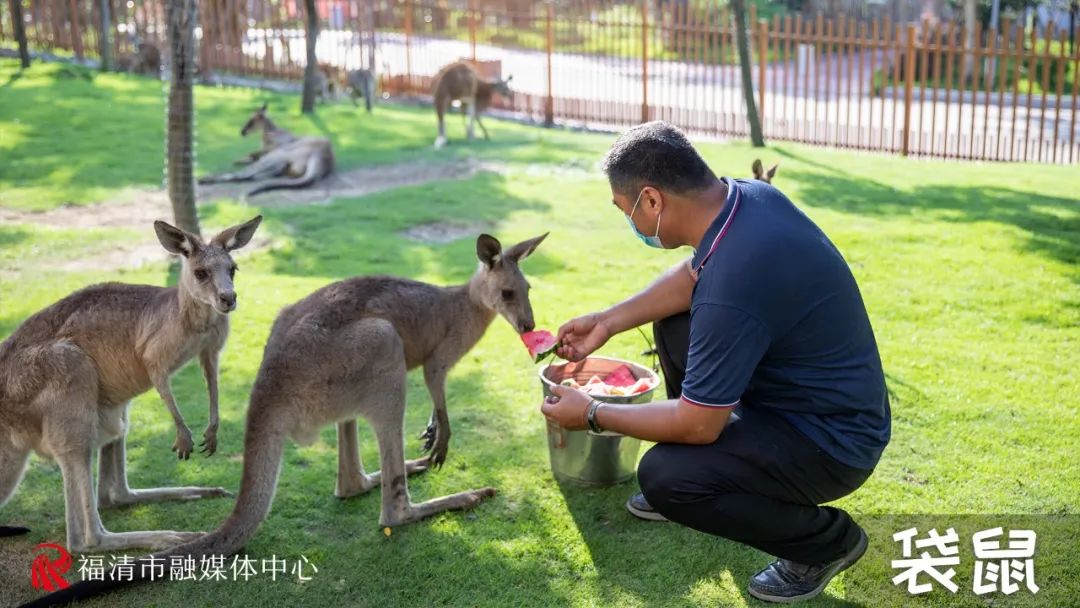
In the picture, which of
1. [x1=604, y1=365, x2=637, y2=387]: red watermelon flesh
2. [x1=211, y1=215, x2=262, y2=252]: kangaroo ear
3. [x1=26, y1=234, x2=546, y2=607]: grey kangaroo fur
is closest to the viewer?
[x1=26, y1=234, x2=546, y2=607]: grey kangaroo fur

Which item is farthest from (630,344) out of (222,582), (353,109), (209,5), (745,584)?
(209,5)

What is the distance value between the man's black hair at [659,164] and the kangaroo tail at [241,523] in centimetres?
133

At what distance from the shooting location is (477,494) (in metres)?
3.64

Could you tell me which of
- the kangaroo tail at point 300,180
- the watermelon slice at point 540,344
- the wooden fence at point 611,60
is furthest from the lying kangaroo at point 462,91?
the watermelon slice at point 540,344

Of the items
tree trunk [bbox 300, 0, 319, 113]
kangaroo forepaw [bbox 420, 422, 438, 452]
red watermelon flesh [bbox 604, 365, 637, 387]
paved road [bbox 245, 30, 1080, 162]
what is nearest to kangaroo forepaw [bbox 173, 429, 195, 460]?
kangaroo forepaw [bbox 420, 422, 438, 452]

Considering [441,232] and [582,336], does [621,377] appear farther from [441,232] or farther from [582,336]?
[441,232]

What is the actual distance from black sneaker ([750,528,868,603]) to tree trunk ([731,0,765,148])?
7.79 metres

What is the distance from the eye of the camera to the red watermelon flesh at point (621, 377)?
3.73 meters

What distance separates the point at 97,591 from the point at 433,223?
189 inches

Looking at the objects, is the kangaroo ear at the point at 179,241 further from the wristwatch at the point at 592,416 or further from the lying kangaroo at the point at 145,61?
the lying kangaroo at the point at 145,61

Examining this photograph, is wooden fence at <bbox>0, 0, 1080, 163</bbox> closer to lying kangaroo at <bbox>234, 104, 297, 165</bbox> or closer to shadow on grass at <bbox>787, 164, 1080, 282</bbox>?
shadow on grass at <bbox>787, 164, 1080, 282</bbox>

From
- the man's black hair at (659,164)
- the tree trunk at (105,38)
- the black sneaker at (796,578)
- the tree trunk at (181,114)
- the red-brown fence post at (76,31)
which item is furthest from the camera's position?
the red-brown fence post at (76,31)

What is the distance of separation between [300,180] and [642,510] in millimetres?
6192

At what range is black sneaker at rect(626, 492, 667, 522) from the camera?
347cm
